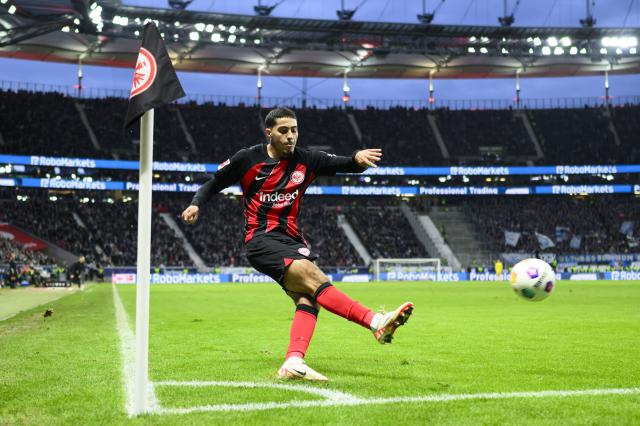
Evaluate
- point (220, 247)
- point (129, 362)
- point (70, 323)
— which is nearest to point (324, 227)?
point (220, 247)

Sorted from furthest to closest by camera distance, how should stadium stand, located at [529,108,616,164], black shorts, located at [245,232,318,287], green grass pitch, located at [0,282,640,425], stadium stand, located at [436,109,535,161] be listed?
stadium stand, located at [436,109,535,161] → stadium stand, located at [529,108,616,164] → black shorts, located at [245,232,318,287] → green grass pitch, located at [0,282,640,425]

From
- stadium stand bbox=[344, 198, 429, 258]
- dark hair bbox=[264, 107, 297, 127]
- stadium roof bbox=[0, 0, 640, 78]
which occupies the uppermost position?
stadium roof bbox=[0, 0, 640, 78]

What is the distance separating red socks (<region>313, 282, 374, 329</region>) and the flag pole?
74.7 inches

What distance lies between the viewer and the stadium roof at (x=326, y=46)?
45031 mm

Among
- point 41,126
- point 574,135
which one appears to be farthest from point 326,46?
point 574,135

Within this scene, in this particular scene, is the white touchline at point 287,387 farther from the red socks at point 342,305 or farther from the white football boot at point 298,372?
the red socks at point 342,305

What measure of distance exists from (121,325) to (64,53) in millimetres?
46088

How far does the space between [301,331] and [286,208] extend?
1.11 metres

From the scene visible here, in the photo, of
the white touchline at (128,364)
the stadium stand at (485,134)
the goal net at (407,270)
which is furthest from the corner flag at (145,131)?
the stadium stand at (485,134)

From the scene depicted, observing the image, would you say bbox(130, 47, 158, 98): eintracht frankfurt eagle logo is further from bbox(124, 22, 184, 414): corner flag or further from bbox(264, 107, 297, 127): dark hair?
bbox(264, 107, 297, 127): dark hair

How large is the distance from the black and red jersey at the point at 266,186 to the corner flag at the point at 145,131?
1710 mm

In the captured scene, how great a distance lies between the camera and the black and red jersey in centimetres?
639

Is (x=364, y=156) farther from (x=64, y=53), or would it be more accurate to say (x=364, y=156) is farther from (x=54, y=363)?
(x=64, y=53)

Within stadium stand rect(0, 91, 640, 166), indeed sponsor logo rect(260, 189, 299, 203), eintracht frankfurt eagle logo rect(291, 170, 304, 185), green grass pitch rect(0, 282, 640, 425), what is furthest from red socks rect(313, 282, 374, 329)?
stadium stand rect(0, 91, 640, 166)
